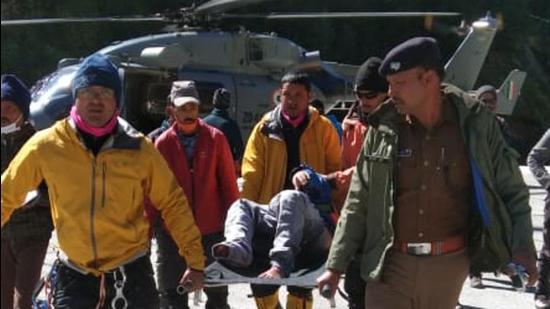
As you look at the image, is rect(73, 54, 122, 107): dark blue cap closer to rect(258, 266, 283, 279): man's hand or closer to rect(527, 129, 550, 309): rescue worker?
rect(258, 266, 283, 279): man's hand

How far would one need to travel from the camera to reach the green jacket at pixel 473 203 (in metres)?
3.88

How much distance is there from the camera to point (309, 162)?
568 centimetres

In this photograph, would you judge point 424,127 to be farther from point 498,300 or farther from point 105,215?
point 498,300

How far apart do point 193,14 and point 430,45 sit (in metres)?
11.4

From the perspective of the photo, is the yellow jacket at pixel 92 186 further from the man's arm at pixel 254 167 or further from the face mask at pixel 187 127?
the face mask at pixel 187 127

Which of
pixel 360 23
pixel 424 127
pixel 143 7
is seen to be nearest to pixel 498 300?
pixel 424 127

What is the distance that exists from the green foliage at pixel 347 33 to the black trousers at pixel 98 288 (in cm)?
2343

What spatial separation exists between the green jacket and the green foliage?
23.8 m

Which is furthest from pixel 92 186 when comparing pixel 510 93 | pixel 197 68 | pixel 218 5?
pixel 510 93

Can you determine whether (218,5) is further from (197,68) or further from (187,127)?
(187,127)

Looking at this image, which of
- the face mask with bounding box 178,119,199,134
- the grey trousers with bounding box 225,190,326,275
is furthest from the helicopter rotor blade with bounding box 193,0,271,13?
the grey trousers with bounding box 225,190,326,275

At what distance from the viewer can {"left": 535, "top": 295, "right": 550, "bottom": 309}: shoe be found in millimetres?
6777

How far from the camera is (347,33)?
3544 centimetres

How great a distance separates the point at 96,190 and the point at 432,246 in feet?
4.80
